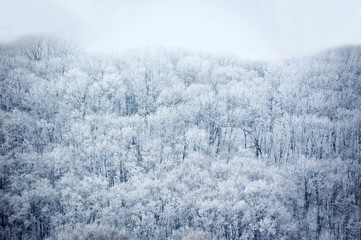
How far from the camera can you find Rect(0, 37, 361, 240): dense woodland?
127 feet

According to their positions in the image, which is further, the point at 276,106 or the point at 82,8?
the point at 82,8

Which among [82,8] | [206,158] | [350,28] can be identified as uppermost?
[82,8]

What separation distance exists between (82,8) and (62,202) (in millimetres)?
105122

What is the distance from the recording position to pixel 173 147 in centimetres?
5303

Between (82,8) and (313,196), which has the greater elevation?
(82,8)

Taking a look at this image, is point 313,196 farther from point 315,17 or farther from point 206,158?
point 315,17

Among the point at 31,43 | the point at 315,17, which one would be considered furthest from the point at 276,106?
the point at 315,17

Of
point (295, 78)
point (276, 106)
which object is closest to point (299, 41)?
point (295, 78)

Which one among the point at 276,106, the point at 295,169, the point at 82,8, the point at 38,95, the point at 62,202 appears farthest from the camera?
the point at 82,8

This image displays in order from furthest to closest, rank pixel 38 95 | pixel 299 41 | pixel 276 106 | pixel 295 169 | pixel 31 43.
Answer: pixel 299 41 < pixel 31 43 < pixel 276 106 < pixel 38 95 < pixel 295 169

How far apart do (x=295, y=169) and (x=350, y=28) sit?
3612 inches

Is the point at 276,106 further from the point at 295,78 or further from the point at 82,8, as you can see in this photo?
the point at 82,8

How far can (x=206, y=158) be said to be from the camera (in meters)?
50.3

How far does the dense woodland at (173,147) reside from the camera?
38.7 meters
